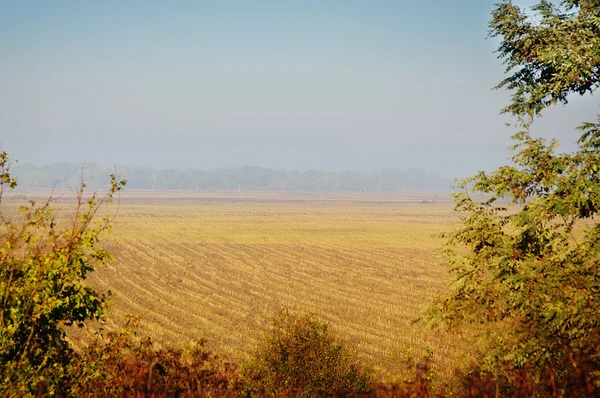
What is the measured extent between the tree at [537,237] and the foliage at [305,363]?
8.86ft

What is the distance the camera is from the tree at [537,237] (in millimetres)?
10773

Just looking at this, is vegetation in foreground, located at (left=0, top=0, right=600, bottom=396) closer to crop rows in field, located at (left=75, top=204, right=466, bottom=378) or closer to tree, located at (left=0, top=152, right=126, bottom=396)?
tree, located at (left=0, top=152, right=126, bottom=396)

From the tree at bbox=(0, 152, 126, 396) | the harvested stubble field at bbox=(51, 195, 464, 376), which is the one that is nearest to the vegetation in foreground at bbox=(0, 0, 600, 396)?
the tree at bbox=(0, 152, 126, 396)

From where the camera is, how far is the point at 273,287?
3794 centimetres

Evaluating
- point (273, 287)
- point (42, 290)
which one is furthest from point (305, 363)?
point (273, 287)

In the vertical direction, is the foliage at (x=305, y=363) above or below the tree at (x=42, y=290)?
below

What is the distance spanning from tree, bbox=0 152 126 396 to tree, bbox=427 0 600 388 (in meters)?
7.82

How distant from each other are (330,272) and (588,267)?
1326 inches

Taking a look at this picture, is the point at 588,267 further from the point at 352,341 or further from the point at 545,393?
the point at 352,341

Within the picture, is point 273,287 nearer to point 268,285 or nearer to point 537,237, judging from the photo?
point 268,285

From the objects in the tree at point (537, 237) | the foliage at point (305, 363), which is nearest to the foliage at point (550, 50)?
the tree at point (537, 237)

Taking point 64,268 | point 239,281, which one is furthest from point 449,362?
point 239,281

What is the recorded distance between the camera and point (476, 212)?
44.2 ft

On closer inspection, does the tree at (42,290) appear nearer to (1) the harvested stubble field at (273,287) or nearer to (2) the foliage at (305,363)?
(1) the harvested stubble field at (273,287)
